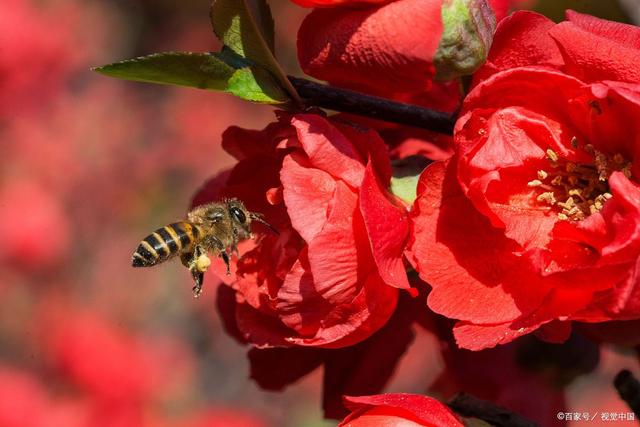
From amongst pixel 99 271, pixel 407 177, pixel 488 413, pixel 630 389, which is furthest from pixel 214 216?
pixel 99 271

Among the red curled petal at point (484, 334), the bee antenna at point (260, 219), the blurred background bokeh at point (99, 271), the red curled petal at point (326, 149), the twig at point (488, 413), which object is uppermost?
the red curled petal at point (326, 149)

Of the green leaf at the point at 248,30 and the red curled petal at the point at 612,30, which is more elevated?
the green leaf at the point at 248,30

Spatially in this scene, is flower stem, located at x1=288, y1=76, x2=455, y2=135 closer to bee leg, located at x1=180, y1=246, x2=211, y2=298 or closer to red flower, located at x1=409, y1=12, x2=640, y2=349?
red flower, located at x1=409, y1=12, x2=640, y2=349

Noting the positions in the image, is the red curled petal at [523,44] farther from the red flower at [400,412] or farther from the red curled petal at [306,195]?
the red flower at [400,412]

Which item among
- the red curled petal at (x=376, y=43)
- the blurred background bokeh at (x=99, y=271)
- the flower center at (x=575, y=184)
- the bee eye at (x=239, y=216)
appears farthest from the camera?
the blurred background bokeh at (x=99, y=271)

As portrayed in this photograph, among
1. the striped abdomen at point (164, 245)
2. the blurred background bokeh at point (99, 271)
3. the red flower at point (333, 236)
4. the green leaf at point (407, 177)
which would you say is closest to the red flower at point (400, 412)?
the red flower at point (333, 236)

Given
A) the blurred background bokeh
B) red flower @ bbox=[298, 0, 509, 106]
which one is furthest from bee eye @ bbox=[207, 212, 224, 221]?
the blurred background bokeh

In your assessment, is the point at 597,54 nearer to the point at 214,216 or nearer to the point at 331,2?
the point at 331,2
